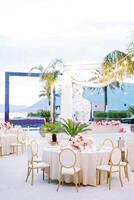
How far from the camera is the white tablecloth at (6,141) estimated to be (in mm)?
13156

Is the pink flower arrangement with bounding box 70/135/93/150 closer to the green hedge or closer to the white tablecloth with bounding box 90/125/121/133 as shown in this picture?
the white tablecloth with bounding box 90/125/121/133

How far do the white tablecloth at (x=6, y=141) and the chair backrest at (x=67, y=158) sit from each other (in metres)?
5.76

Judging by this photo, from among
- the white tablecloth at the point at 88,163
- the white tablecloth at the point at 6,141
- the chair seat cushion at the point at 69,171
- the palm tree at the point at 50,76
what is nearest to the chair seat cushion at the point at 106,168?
the white tablecloth at the point at 88,163

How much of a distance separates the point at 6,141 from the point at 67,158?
234 inches

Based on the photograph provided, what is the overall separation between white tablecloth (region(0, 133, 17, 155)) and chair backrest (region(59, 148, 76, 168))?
576cm

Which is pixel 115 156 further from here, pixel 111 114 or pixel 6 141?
pixel 111 114

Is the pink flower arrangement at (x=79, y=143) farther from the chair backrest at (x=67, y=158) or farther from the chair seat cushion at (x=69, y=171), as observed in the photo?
the chair backrest at (x=67, y=158)

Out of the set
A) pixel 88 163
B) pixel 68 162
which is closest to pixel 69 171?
pixel 68 162

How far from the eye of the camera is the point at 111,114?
23.2 metres

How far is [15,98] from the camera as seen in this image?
2197cm

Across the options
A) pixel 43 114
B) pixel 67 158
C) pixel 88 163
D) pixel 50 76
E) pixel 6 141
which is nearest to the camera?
pixel 67 158

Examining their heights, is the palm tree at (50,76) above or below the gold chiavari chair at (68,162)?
above

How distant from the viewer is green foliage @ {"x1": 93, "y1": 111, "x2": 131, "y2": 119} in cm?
2294

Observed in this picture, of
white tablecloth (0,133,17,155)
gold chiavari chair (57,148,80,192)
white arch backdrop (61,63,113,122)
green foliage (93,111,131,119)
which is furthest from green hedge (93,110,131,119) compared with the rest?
gold chiavari chair (57,148,80,192)
